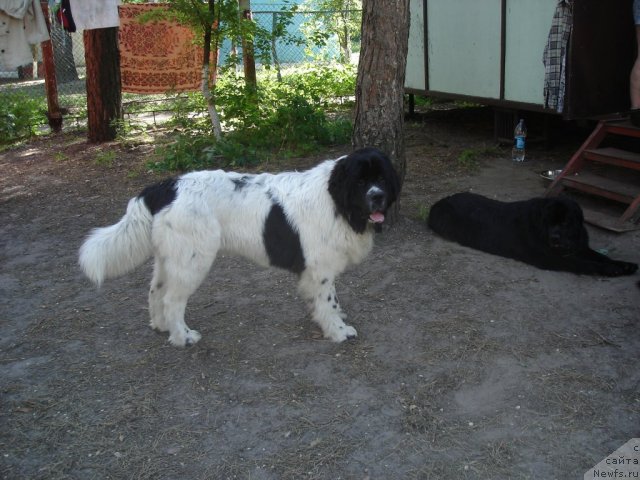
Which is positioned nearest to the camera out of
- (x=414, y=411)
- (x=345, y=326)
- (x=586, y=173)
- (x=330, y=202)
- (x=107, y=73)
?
(x=414, y=411)

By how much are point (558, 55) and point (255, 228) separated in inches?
185

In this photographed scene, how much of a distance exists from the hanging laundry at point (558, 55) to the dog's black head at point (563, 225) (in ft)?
7.86

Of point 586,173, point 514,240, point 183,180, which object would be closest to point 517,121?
→ point 586,173

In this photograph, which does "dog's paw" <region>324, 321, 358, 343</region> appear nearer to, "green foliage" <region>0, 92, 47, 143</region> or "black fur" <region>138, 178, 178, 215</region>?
"black fur" <region>138, 178, 178, 215</region>

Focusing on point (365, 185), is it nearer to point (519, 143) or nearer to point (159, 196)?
point (159, 196)

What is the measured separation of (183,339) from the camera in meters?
4.13

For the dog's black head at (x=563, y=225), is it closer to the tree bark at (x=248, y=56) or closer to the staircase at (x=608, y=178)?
the staircase at (x=608, y=178)

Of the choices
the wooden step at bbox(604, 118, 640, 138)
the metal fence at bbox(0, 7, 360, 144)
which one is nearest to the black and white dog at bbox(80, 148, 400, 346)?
the wooden step at bbox(604, 118, 640, 138)

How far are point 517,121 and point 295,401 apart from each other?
662cm

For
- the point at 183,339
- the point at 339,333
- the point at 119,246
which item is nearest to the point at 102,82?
the point at 119,246

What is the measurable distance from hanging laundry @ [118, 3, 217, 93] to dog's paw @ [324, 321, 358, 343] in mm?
6774

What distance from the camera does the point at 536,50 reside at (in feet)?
25.8

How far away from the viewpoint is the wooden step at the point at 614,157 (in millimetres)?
6156

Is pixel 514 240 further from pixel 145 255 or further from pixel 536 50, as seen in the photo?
pixel 536 50
